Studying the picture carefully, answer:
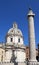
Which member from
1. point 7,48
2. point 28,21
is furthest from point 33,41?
point 7,48

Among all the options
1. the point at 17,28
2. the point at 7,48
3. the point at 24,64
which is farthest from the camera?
the point at 17,28

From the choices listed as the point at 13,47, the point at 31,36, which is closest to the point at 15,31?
the point at 13,47

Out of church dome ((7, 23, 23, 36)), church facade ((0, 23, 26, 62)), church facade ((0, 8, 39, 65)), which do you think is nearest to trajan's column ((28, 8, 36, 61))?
church facade ((0, 8, 39, 65))

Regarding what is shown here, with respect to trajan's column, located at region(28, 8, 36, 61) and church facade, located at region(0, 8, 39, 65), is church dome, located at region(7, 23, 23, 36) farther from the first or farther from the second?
trajan's column, located at region(28, 8, 36, 61)

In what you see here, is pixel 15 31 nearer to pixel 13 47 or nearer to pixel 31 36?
pixel 13 47

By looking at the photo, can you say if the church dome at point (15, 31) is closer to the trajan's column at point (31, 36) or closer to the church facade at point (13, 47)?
the church facade at point (13, 47)

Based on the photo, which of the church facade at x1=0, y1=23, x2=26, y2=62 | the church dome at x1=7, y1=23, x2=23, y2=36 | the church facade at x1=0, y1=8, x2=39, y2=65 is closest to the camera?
the church facade at x1=0, y1=8, x2=39, y2=65

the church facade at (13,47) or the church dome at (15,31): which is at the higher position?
the church dome at (15,31)

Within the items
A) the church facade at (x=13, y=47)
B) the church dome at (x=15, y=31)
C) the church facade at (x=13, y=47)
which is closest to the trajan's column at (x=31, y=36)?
the church facade at (x=13, y=47)

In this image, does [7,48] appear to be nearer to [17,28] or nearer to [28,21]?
[17,28]

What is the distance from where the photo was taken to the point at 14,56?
59.9m

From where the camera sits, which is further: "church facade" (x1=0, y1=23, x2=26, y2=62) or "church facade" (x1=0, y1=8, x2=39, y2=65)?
"church facade" (x1=0, y1=23, x2=26, y2=62)

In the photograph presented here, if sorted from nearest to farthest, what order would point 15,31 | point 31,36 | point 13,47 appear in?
point 31,36
point 13,47
point 15,31

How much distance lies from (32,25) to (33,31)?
1233 mm
